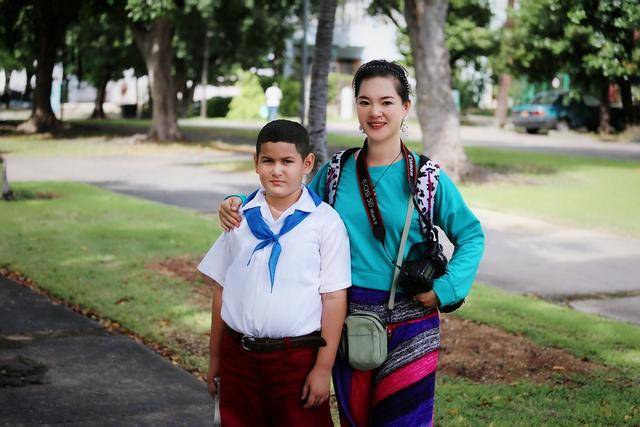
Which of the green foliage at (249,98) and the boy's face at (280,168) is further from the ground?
the boy's face at (280,168)

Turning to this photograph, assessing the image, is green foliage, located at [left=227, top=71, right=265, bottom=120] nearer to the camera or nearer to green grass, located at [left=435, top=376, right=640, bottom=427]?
green grass, located at [left=435, top=376, right=640, bottom=427]

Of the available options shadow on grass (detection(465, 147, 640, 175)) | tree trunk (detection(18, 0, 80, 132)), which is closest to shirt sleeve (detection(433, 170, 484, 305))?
shadow on grass (detection(465, 147, 640, 175))

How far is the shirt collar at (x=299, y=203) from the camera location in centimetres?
301

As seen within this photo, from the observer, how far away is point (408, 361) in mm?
3074

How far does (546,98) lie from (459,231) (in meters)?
35.0

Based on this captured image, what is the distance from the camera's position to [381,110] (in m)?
3.07

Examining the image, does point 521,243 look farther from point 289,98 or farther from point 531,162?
point 289,98

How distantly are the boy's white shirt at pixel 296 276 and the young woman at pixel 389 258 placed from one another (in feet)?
0.36

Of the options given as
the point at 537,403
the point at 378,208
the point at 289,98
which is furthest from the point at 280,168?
the point at 289,98

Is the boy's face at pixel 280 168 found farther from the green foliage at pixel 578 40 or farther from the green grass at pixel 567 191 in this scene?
the green foliage at pixel 578 40

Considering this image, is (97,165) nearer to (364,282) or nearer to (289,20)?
(364,282)

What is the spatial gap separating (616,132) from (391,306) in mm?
33391

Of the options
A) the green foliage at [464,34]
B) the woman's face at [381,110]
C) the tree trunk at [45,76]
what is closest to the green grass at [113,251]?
the woman's face at [381,110]

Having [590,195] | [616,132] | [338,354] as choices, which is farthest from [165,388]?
[616,132]
